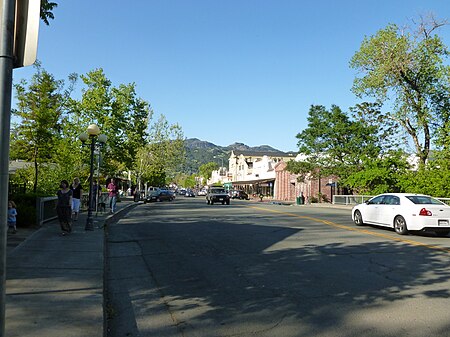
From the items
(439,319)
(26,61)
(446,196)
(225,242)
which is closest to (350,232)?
(225,242)

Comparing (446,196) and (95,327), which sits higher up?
(446,196)

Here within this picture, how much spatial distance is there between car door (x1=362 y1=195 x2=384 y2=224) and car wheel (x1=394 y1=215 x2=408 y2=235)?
1.22 m

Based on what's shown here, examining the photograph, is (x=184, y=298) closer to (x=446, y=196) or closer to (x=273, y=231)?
(x=273, y=231)

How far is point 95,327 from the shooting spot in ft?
15.6

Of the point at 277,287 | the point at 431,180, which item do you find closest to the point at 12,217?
the point at 277,287

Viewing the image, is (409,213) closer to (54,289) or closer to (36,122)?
(54,289)

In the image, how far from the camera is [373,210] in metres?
16.3

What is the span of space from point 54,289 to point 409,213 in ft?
37.8

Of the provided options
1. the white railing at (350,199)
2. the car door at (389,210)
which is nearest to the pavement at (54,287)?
the car door at (389,210)

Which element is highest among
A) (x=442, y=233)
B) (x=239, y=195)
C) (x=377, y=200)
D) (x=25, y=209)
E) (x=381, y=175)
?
(x=381, y=175)

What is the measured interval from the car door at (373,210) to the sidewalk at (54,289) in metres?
10.3

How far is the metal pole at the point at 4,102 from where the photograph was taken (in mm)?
2541

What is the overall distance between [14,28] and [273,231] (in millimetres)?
12704

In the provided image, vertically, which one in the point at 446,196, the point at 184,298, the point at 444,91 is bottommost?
the point at 184,298
